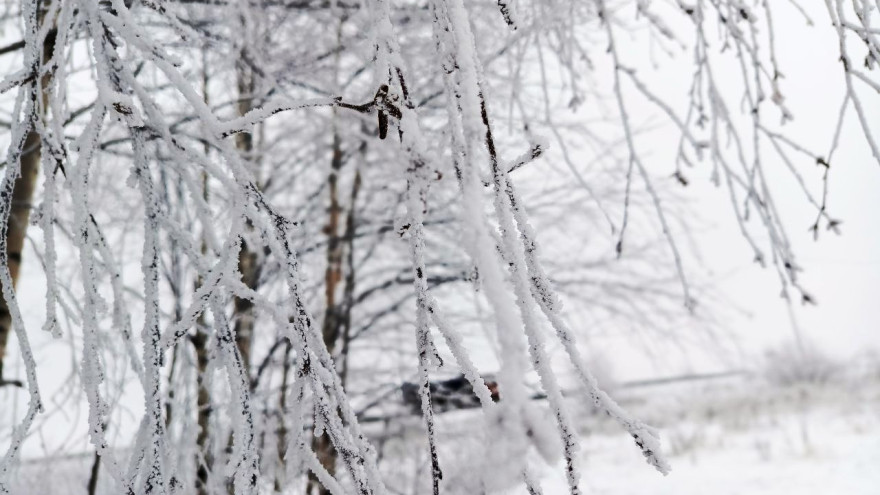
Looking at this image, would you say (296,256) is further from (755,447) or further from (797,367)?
(797,367)

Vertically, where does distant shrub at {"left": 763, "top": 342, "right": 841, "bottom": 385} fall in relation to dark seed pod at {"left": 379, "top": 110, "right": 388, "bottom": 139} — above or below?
above

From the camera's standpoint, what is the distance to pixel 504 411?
14.9 inches

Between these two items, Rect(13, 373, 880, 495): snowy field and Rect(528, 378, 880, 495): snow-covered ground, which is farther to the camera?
Rect(528, 378, 880, 495): snow-covered ground

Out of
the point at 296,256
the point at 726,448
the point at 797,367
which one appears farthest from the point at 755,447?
the point at 296,256

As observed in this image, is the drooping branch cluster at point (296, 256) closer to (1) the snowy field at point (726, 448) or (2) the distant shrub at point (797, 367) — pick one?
(1) the snowy field at point (726, 448)

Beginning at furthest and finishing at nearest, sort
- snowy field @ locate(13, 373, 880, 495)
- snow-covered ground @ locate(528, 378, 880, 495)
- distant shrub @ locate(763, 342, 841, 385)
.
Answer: distant shrub @ locate(763, 342, 841, 385) → snow-covered ground @ locate(528, 378, 880, 495) → snowy field @ locate(13, 373, 880, 495)

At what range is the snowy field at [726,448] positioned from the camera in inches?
174

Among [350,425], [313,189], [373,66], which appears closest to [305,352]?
[350,425]

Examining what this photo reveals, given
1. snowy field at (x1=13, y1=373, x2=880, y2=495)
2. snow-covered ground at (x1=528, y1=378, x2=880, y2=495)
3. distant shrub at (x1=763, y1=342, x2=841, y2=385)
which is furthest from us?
distant shrub at (x1=763, y1=342, x2=841, y2=385)

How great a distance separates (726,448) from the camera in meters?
9.58

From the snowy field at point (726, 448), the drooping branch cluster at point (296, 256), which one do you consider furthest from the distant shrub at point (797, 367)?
the drooping branch cluster at point (296, 256)

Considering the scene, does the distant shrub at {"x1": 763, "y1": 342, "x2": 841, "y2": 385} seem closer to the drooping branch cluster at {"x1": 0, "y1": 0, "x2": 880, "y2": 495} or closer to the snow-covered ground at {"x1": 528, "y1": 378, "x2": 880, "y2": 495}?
the snow-covered ground at {"x1": 528, "y1": 378, "x2": 880, "y2": 495}

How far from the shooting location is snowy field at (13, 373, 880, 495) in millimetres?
4414

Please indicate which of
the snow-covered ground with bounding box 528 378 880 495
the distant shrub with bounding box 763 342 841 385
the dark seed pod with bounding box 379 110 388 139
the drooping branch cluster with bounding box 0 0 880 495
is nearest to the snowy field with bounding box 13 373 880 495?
the snow-covered ground with bounding box 528 378 880 495
